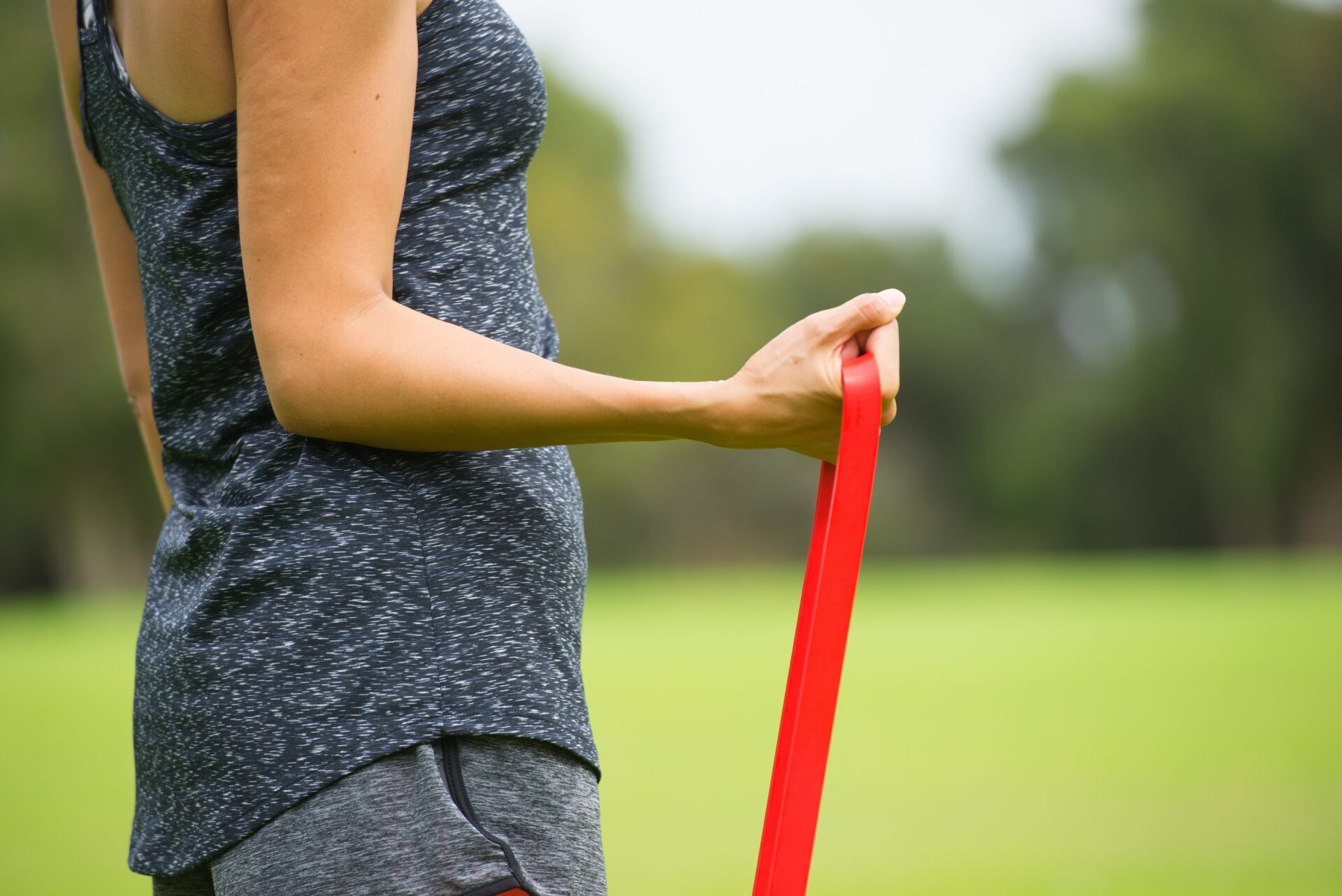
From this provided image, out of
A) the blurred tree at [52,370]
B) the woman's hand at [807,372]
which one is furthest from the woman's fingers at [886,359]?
the blurred tree at [52,370]

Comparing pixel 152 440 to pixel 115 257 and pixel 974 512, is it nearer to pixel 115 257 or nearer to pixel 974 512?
pixel 115 257

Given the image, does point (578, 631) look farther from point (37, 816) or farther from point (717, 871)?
point (37, 816)

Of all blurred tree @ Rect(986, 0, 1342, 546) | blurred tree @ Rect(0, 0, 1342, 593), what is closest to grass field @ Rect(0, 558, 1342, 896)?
blurred tree @ Rect(0, 0, 1342, 593)

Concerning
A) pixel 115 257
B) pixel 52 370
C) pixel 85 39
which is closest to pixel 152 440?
pixel 115 257

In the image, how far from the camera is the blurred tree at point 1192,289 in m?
34.8

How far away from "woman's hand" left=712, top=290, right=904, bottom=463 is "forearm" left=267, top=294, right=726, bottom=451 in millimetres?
37

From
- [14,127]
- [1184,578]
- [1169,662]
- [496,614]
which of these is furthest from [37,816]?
[14,127]

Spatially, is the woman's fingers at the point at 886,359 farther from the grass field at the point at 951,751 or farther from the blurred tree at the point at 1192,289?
the blurred tree at the point at 1192,289

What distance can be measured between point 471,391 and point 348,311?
0.11 metres

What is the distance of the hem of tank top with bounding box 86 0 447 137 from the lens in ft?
3.14

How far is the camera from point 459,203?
102cm

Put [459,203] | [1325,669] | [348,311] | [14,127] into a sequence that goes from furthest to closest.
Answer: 1. [14,127]
2. [1325,669]
3. [459,203]
4. [348,311]

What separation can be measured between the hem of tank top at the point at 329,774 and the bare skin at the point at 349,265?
0.68 feet

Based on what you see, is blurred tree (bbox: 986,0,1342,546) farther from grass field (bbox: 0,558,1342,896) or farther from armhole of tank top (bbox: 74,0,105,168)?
armhole of tank top (bbox: 74,0,105,168)
